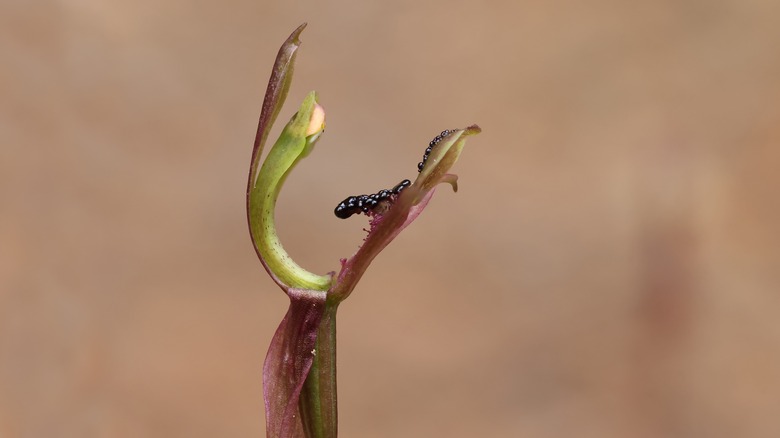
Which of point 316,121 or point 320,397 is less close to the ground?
point 316,121

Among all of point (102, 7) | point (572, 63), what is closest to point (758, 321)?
point (572, 63)

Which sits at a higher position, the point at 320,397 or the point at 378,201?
the point at 378,201

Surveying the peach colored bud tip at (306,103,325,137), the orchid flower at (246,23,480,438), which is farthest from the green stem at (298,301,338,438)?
the peach colored bud tip at (306,103,325,137)

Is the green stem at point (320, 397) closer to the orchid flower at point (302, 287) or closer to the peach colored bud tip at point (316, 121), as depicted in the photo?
the orchid flower at point (302, 287)
